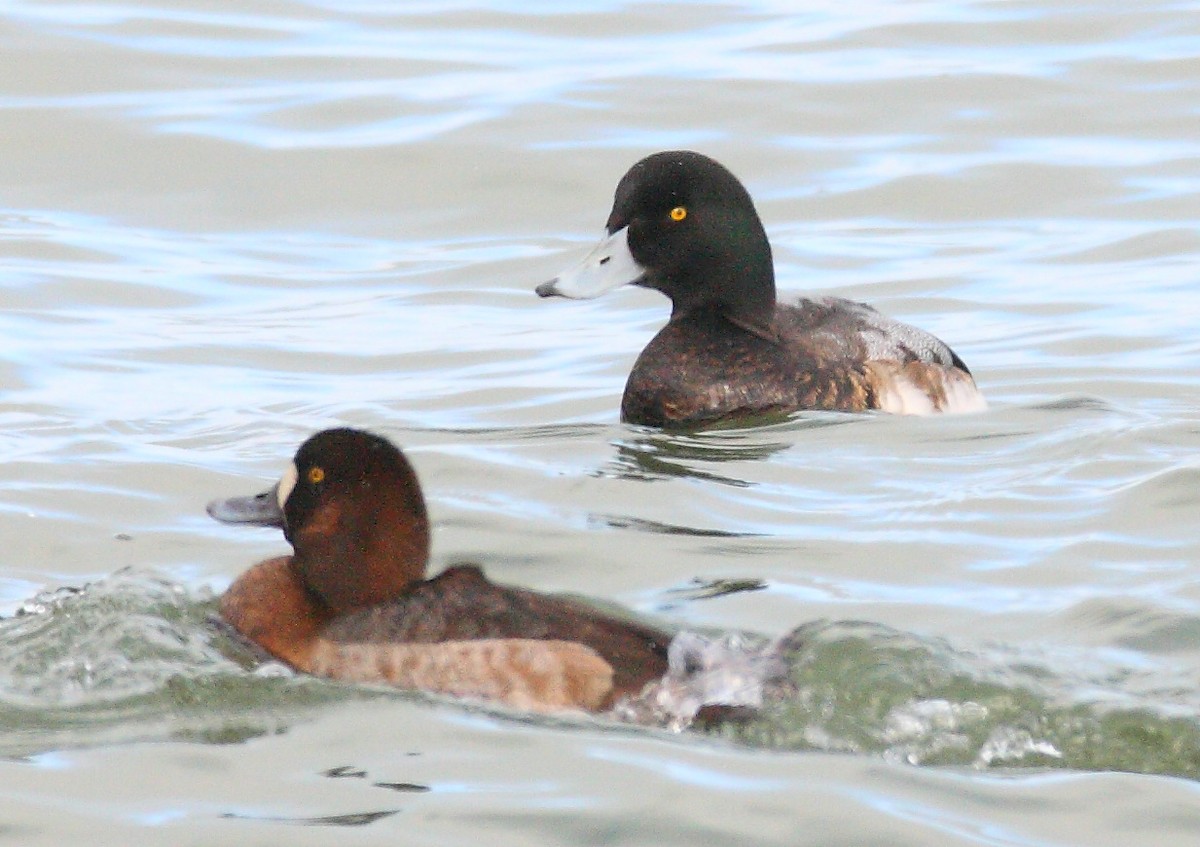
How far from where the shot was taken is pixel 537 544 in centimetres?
652

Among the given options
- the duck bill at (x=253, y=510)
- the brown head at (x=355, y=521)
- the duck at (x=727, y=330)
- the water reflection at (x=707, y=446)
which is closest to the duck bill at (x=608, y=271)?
the duck at (x=727, y=330)

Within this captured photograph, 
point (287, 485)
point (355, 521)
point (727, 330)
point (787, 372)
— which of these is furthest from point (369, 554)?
point (727, 330)

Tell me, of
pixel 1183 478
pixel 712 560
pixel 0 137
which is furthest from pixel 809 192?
pixel 712 560

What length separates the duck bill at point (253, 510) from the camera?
566cm

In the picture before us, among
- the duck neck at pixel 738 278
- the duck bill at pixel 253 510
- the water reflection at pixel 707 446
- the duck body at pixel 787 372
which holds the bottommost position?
the duck bill at pixel 253 510

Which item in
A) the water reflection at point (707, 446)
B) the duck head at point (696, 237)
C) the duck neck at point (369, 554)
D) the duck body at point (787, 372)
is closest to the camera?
the duck neck at point (369, 554)

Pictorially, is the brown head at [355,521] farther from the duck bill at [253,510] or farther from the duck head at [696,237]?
the duck head at [696,237]

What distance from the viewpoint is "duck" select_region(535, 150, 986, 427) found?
810 cm

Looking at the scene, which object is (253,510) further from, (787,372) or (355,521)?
(787,372)

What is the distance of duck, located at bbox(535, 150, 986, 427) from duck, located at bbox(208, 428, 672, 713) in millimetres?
2730

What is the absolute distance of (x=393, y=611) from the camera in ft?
17.1

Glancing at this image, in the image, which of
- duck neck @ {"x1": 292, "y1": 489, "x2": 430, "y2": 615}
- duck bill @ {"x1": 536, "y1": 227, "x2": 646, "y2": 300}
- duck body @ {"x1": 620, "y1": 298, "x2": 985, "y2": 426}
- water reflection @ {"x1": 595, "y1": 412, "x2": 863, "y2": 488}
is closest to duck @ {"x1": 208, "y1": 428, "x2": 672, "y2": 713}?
duck neck @ {"x1": 292, "y1": 489, "x2": 430, "y2": 615}

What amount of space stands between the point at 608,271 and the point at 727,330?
0.55 meters

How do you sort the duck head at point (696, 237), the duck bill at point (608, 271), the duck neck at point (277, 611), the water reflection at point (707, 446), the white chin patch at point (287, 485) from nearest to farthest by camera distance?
the duck neck at point (277, 611)
the white chin patch at point (287, 485)
the water reflection at point (707, 446)
the duck head at point (696, 237)
the duck bill at point (608, 271)
